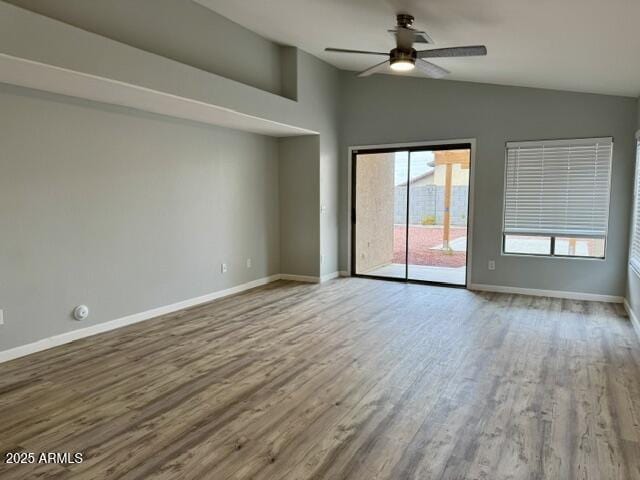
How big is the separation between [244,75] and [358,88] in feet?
7.48

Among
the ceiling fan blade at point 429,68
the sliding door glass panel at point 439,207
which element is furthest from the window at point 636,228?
the ceiling fan blade at point 429,68

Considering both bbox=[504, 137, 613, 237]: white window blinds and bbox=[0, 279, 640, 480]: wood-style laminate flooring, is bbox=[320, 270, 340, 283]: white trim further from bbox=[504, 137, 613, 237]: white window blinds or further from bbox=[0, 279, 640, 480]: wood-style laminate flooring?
bbox=[504, 137, 613, 237]: white window blinds

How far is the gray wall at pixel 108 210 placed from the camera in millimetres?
3553

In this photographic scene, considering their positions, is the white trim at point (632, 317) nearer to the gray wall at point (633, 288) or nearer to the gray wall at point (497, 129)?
the gray wall at point (633, 288)

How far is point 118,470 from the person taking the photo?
212cm

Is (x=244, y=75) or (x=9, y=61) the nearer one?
(x=9, y=61)

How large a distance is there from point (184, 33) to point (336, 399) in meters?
3.73

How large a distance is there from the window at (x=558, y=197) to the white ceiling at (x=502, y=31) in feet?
2.50

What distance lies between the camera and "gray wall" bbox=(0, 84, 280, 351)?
3553mm

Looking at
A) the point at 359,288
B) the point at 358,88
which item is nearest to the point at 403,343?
the point at 359,288

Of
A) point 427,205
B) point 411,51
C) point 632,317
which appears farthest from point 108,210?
point 632,317

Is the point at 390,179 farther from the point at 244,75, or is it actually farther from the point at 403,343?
the point at 403,343

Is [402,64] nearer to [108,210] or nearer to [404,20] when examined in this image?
[404,20]

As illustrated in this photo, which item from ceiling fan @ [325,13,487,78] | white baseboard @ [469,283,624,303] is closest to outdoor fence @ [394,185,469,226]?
white baseboard @ [469,283,624,303]
